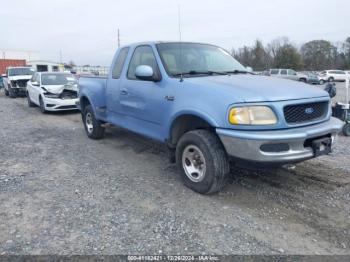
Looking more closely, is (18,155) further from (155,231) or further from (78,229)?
(155,231)

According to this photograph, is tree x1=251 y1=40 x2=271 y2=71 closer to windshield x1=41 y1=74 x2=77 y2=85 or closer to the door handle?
windshield x1=41 y1=74 x2=77 y2=85

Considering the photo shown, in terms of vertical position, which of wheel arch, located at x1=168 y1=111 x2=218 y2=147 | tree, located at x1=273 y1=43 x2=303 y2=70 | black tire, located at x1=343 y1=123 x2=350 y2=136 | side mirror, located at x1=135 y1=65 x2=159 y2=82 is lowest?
black tire, located at x1=343 y1=123 x2=350 y2=136

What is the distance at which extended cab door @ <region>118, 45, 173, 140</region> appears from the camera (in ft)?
15.1

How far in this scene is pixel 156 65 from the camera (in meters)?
4.80

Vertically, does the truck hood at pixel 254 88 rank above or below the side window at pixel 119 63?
below

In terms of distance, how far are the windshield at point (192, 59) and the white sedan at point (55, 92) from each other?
7486 mm


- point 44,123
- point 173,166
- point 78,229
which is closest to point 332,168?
point 173,166

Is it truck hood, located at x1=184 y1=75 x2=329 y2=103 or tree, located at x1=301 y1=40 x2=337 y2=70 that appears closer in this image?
truck hood, located at x1=184 y1=75 x2=329 y2=103

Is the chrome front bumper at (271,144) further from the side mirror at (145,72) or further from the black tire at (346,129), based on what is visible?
the black tire at (346,129)

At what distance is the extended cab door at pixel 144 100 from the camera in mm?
4613

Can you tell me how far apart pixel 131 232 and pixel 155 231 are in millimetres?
247

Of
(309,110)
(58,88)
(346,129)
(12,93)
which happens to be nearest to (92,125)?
(309,110)

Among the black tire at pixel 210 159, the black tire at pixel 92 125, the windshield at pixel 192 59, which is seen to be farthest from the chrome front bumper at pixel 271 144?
the black tire at pixel 92 125

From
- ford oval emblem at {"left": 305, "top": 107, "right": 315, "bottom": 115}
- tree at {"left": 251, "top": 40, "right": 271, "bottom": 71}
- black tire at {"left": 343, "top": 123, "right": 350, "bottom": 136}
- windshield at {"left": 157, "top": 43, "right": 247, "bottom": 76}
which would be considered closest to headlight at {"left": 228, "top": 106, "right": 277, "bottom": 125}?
ford oval emblem at {"left": 305, "top": 107, "right": 315, "bottom": 115}
